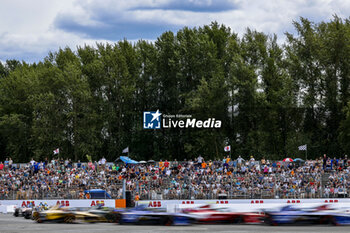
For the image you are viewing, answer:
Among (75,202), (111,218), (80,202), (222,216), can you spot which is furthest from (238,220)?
(75,202)

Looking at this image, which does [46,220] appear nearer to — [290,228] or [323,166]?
[290,228]

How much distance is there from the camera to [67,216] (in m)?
31.6

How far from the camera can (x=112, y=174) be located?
51.0m

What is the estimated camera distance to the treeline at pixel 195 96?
65438 millimetres

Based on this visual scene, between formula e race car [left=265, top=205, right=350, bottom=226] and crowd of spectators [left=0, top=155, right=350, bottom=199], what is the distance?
15182mm

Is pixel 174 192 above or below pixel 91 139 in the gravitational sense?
below

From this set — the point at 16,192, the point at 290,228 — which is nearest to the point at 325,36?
the point at 16,192

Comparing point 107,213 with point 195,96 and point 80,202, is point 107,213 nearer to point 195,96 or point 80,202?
point 80,202

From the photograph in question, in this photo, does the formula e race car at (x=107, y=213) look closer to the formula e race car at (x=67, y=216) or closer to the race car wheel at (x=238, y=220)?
the formula e race car at (x=67, y=216)

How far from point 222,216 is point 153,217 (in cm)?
366

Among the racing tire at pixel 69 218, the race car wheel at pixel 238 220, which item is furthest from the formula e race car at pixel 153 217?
the racing tire at pixel 69 218

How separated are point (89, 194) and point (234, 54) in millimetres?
30748
